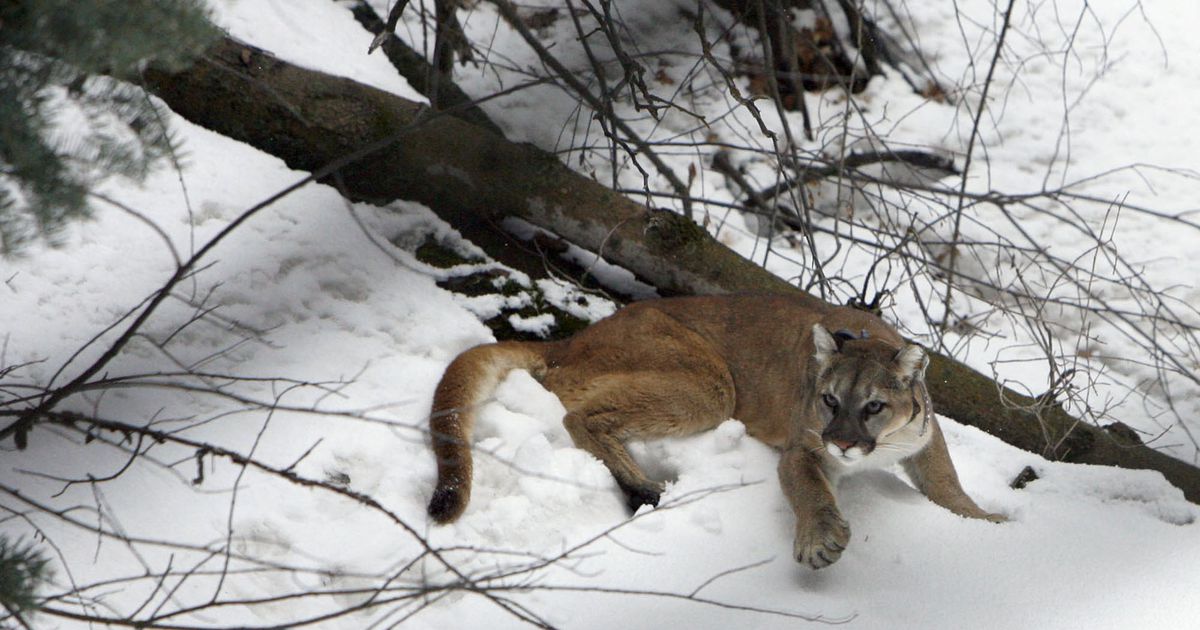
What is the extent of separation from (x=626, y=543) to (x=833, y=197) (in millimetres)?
4237

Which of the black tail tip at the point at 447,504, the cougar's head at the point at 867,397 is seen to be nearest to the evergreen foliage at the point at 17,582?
the black tail tip at the point at 447,504

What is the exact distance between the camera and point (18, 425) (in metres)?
2.31

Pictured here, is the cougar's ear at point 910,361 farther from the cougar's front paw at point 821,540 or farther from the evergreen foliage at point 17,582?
the evergreen foliage at point 17,582

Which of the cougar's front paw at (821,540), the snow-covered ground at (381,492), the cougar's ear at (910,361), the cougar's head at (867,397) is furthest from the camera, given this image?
the cougar's ear at (910,361)

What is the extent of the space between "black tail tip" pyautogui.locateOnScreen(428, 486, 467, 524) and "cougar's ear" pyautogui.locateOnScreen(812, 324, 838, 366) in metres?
1.28

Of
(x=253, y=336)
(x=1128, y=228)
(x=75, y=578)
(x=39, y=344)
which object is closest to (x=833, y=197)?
(x=1128, y=228)

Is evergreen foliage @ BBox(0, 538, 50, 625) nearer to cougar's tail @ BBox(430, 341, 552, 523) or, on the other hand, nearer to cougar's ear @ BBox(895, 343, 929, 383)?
cougar's tail @ BBox(430, 341, 552, 523)

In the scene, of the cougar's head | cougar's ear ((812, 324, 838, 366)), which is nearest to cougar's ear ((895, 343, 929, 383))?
the cougar's head

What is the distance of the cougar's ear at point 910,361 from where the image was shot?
12.3 feet

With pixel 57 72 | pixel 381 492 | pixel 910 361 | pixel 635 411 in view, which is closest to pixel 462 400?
pixel 381 492

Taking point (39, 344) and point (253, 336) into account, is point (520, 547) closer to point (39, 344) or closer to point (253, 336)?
point (253, 336)

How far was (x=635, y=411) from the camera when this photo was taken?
420cm

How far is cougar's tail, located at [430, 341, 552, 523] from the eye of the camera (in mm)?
3445

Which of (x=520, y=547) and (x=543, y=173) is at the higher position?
(x=543, y=173)
